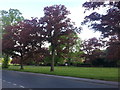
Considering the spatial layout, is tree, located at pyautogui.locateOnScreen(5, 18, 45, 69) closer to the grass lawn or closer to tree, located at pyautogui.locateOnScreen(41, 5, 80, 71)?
tree, located at pyautogui.locateOnScreen(41, 5, 80, 71)

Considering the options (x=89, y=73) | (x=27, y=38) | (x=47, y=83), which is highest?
(x=27, y=38)

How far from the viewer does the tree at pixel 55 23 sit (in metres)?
31.4

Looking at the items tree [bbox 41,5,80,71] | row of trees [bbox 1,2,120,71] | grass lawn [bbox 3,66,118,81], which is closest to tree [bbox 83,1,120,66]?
row of trees [bbox 1,2,120,71]

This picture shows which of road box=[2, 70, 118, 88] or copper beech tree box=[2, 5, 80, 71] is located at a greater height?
copper beech tree box=[2, 5, 80, 71]

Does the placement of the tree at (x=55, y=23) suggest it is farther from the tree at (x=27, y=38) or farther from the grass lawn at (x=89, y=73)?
the grass lawn at (x=89, y=73)

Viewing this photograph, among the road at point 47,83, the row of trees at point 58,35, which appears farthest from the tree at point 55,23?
the road at point 47,83

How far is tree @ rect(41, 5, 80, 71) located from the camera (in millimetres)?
31408

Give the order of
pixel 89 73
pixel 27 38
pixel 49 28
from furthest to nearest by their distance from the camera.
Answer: pixel 27 38, pixel 49 28, pixel 89 73

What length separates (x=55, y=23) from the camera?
3167cm

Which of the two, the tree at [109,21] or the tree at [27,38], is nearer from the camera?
the tree at [109,21]

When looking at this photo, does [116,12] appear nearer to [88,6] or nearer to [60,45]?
[88,6]

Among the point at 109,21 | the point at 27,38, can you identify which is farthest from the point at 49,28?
the point at 109,21

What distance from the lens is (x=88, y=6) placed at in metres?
20.8

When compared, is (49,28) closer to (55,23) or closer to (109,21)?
(55,23)
